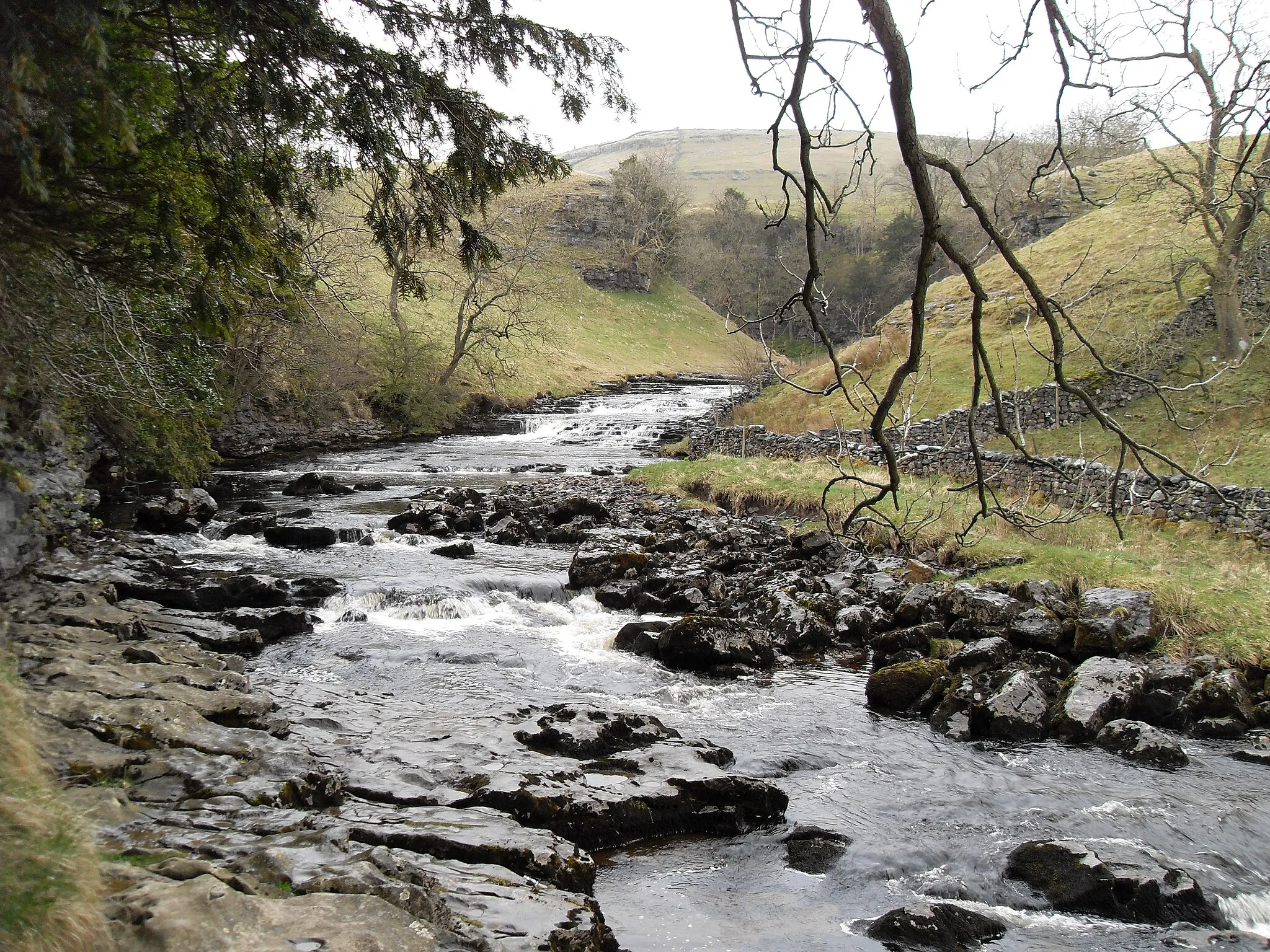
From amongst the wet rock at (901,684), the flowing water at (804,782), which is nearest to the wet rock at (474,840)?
the flowing water at (804,782)

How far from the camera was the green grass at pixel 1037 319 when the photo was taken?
82.7 ft

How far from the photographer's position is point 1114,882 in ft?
18.0

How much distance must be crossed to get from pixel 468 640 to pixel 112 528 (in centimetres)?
821

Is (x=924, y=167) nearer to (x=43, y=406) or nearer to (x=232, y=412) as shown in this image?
(x=43, y=406)

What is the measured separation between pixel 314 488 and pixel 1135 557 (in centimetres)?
1770

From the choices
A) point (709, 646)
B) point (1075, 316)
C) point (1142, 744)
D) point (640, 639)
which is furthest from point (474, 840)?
point (1075, 316)

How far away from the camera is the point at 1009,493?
1697 cm

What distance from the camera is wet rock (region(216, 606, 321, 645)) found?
10688 millimetres

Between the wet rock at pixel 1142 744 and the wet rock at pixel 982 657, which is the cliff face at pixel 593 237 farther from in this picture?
the wet rock at pixel 1142 744

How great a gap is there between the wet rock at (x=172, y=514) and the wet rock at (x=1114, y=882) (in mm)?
15374

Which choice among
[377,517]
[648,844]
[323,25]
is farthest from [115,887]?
[377,517]

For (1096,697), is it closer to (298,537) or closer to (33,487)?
(298,537)

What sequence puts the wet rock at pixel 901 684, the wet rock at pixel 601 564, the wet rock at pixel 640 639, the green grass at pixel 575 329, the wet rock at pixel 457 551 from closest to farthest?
the wet rock at pixel 901 684
the wet rock at pixel 640 639
the wet rock at pixel 601 564
the wet rock at pixel 457 551
the green grass at pixel 575 329

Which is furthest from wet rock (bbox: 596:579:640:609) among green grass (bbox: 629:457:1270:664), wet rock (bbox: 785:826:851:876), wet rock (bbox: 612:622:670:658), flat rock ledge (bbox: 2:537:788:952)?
wet rock (bbox: 785:826:851:876)
